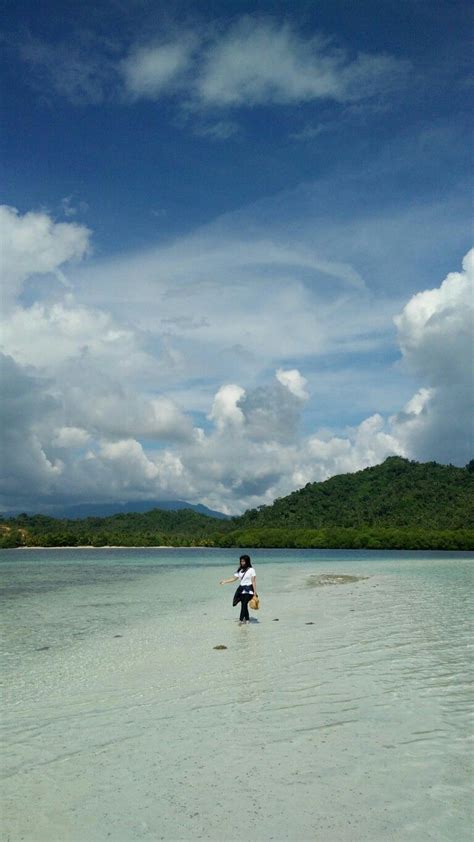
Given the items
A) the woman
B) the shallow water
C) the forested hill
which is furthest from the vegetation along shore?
the shallow water

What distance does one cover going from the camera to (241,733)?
931cm

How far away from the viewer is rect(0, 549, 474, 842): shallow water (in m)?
6.70

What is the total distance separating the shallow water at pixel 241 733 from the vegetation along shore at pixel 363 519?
377 feet

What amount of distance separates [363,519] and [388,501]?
9.73 meters

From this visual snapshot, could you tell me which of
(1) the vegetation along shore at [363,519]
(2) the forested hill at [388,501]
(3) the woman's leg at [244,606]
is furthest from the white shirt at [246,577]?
(2) the forested hill at [388,501]

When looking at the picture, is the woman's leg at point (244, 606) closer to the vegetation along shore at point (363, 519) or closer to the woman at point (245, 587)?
the woman at point (245, 587)

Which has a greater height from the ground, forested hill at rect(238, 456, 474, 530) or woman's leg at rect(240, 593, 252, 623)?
forested hill at rect(238, 456, 474, 530)

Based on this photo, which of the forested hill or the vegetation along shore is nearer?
the vegetation along shore

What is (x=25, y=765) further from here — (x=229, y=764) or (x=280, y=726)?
(x=280, y=726)

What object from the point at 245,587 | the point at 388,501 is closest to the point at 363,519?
the point at 388,501

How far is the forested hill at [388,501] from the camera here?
470ft

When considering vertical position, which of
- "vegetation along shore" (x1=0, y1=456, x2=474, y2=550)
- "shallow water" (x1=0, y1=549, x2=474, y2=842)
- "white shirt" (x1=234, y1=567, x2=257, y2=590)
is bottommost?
"shallow water" (x1=0, y1=549, x2=474, y2=842)

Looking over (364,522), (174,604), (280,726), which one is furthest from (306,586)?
(364,522)

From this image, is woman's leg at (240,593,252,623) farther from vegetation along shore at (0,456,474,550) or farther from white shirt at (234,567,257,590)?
vegetation along shore at (0,456,474,550)
